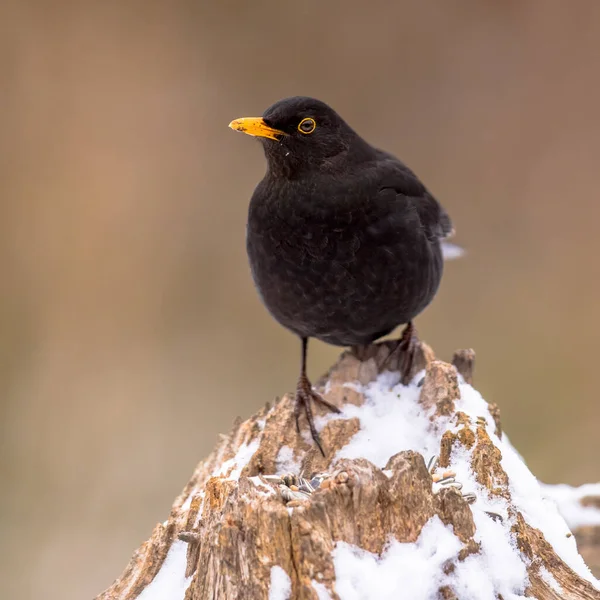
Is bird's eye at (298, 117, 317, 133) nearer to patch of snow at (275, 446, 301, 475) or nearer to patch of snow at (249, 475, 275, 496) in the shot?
patch of snow at (275, 446, 301, 475)

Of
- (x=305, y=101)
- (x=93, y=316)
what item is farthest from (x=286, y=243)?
(x=93, y=316)

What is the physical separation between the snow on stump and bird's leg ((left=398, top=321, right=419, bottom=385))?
352 mm

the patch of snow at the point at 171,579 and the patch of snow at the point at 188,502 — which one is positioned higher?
the patch of snow at the point at 188,502

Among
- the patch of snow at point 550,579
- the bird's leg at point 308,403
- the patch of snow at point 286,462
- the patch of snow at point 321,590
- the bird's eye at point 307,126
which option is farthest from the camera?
the bird's eye at point 307,126

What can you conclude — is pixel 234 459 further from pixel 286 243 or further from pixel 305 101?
pixel 305 101

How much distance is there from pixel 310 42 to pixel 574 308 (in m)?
3.39

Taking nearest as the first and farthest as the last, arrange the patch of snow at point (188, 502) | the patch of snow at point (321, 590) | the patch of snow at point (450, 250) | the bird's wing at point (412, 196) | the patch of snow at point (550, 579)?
the patch of snow at point (321, 590), the patch of snow at point (550, 579), the patch of snow at point (188, 502), the bird's wing at point (412, 196), the patch of snow at point (450, 250)

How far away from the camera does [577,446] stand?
6855 mm

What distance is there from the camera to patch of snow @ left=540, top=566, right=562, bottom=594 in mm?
2861

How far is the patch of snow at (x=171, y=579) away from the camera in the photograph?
114 inches

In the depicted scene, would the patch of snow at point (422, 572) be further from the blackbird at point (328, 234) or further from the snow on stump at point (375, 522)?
the blackbird at point (328, 234)

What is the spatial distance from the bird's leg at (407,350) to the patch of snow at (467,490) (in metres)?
0.05

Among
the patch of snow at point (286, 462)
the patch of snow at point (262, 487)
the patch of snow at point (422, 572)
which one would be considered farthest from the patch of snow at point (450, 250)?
the patch of snow at point (262, 487)

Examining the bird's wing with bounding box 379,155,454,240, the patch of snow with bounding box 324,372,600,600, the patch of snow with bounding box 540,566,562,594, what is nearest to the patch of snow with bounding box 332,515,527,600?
the patch of snow with bounding box 324,372,600,600
